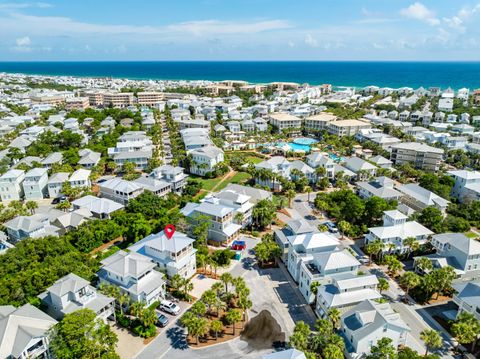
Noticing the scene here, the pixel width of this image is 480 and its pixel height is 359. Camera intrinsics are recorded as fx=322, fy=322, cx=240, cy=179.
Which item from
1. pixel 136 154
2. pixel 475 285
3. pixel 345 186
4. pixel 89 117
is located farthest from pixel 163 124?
pixel 475 285

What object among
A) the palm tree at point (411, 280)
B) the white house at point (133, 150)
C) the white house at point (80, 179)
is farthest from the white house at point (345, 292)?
the white house at point (133, 150)

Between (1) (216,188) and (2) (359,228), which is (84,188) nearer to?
(1) (216,188)

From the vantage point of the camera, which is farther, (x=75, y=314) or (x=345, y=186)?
(x=345, y=186)

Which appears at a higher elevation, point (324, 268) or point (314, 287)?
point (324, 268)

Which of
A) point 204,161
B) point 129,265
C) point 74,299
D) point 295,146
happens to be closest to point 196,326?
point 129,265

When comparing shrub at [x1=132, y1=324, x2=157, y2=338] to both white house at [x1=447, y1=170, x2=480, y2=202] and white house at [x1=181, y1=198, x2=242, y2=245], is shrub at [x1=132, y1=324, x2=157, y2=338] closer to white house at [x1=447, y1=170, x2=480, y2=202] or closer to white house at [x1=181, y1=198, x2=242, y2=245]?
white house at [x1=181, y1=198, x2=242, y2=245]

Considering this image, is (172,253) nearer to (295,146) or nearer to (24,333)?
(24,333)
